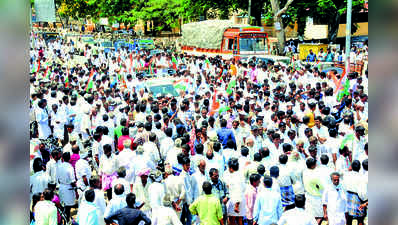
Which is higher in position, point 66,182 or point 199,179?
point 199,179

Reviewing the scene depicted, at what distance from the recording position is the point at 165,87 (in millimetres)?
11898

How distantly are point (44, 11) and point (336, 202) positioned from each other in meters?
12.4

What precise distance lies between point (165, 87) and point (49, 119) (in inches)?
136

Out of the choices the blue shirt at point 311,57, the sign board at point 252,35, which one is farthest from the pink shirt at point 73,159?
the blue shirt at point 311,57

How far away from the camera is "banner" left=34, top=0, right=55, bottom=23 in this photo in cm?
1396

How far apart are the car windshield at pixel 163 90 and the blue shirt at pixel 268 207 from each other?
23.2ft

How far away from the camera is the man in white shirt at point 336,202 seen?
521cm

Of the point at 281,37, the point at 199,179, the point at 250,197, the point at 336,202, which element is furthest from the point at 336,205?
the point at 281,37

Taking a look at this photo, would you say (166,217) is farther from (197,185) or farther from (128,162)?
(128,162)

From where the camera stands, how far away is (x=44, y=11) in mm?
14250

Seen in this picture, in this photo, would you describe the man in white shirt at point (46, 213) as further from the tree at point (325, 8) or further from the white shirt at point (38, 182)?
the tree at point (325, 8)
